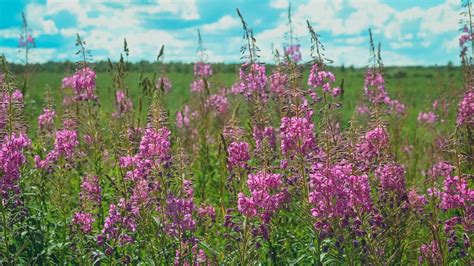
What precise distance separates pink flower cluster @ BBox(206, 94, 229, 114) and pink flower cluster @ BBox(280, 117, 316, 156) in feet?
14.4

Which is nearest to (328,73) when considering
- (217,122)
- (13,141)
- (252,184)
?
(252,184)

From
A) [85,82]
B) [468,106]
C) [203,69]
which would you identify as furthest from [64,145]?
[203,69]

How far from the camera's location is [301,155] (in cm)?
447

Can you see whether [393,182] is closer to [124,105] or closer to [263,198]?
[263,198]

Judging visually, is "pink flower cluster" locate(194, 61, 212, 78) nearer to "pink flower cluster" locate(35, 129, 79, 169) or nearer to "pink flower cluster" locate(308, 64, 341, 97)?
"pink flower cluster" locate(35, 129, 79, 169)

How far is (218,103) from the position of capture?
1006 cm

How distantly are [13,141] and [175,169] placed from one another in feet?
4.31

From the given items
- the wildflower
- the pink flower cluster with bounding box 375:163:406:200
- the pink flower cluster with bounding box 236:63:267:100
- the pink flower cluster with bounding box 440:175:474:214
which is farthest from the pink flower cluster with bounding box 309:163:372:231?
the pink flower cluster with bounding box 236:63:267:100

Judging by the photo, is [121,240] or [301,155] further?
[121,240]

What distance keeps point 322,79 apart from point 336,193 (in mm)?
1796

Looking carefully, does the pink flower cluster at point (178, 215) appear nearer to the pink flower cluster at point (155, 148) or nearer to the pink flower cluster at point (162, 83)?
the pink flower cluster at point (155, 148)

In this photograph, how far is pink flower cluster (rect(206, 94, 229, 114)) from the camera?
9.21 m

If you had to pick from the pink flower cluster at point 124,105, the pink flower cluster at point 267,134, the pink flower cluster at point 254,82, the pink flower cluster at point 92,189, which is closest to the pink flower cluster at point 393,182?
the pink flower cluster at point 267,134

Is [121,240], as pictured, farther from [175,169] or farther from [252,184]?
[252,184]
